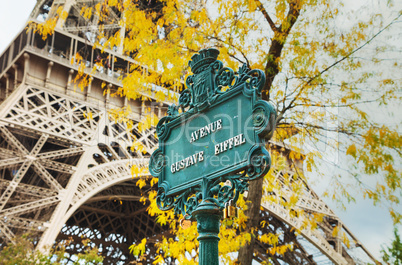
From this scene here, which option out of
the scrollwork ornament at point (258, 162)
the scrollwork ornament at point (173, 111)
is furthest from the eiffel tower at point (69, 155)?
the scrollwork ornament at point (258, 162)

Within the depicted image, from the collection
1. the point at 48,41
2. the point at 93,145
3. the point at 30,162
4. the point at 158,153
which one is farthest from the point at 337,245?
the point at 158,153

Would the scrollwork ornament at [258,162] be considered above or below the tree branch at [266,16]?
below

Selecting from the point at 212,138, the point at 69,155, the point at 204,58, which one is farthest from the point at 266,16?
the point at 69,155

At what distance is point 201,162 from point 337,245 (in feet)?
79.0

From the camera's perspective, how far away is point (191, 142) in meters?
4.38

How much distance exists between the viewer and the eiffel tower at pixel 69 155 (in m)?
16.0

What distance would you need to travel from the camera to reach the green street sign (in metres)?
3.75

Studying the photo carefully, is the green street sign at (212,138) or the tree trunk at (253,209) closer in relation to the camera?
the green street sign at (212,138)

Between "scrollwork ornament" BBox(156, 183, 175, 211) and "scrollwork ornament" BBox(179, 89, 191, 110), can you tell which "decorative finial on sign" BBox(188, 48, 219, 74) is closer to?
"scrollwork ornament" BBox(179, 89, 191, 110)

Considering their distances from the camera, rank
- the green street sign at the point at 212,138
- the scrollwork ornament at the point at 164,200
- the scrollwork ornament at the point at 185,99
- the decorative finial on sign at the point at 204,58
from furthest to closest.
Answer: the scrollwork ornament at the point at 185,99 < the decorative finial on sign at the point at 204,58 < the scrollwork ornament at the point at 164,200 < the green street sign at the point at 212,138

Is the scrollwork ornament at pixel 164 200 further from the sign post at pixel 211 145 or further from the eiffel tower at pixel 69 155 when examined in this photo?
the eiffel tower at pixel 69 155

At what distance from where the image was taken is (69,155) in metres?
18.6

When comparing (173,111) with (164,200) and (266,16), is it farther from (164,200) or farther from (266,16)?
(266,16)

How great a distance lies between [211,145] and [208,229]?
2.60 feet
